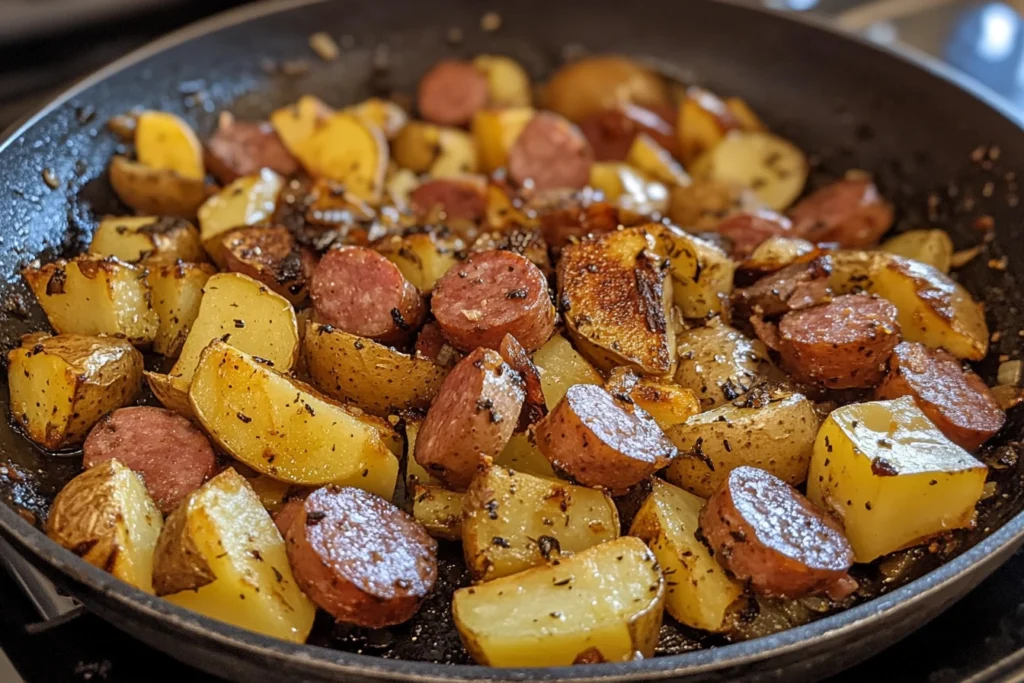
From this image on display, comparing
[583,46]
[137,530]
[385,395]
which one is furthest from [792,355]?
[583,46]

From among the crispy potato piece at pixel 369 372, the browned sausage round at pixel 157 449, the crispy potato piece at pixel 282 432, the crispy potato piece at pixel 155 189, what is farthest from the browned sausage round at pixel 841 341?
the crispy potato piece at pixel 155 189

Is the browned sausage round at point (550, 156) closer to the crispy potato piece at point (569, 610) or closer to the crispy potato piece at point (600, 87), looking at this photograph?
the crispy potato piece at point (600, 87)

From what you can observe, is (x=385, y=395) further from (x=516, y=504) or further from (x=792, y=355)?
(x=792, y=355)

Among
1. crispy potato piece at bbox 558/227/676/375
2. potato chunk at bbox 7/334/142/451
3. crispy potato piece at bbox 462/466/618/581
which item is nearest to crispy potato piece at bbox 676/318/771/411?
crispy potato piece at bbox 558/227/676/375

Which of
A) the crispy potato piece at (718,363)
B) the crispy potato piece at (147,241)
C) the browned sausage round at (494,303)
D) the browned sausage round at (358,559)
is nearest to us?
the browned sausage round at (358,559)

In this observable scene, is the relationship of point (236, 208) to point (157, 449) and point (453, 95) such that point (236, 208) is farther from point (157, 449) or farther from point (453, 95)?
point (453, 95)

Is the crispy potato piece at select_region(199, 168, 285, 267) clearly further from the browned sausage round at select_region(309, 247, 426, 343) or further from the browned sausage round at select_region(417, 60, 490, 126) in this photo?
the browned sausage round at select_region(417, 60, 490, 126)

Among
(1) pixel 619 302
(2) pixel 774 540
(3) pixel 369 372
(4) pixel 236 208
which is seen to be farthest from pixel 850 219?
(4) pixel 236 208
